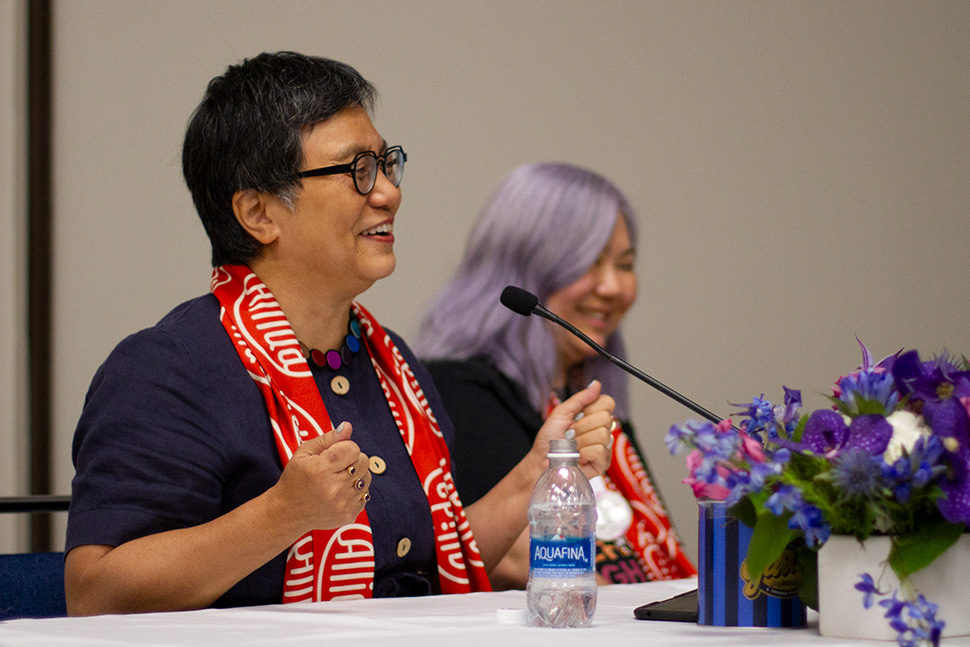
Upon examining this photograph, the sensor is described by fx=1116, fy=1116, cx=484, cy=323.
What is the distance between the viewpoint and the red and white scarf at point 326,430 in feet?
4.96

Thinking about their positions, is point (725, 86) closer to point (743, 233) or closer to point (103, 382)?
point (743, 233)

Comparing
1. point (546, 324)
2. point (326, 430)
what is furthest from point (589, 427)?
point (546, 324)

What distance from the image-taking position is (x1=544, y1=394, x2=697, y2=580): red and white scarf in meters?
2.41

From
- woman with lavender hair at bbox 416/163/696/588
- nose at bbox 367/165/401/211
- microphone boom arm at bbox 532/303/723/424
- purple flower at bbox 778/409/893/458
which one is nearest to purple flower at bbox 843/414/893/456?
purple flower at bbox 778/409/893/458

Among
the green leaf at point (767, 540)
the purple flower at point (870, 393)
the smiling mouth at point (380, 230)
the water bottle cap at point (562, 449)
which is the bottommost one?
the green leaf at point (767, 540)

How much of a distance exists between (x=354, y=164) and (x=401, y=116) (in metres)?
1.56

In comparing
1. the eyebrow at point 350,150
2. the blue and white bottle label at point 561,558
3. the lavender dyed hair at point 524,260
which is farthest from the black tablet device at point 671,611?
the lavender dyed hair at point 524,260

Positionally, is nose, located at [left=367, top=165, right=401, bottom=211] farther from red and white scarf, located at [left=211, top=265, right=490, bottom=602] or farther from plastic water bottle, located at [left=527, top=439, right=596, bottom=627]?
plastic water bottle, located at [left=527, top=439, right=596, bottom=627]

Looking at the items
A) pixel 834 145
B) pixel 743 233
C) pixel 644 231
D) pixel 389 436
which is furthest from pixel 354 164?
A: pixel 834 145

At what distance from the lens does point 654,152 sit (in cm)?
349

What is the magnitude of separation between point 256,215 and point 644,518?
1.20 meters

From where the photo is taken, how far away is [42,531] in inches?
107

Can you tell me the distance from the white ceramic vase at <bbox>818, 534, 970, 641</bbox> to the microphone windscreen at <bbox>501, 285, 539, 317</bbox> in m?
0.60

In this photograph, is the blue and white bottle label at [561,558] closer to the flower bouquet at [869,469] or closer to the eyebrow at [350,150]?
the flower bouquet at [869,469]
